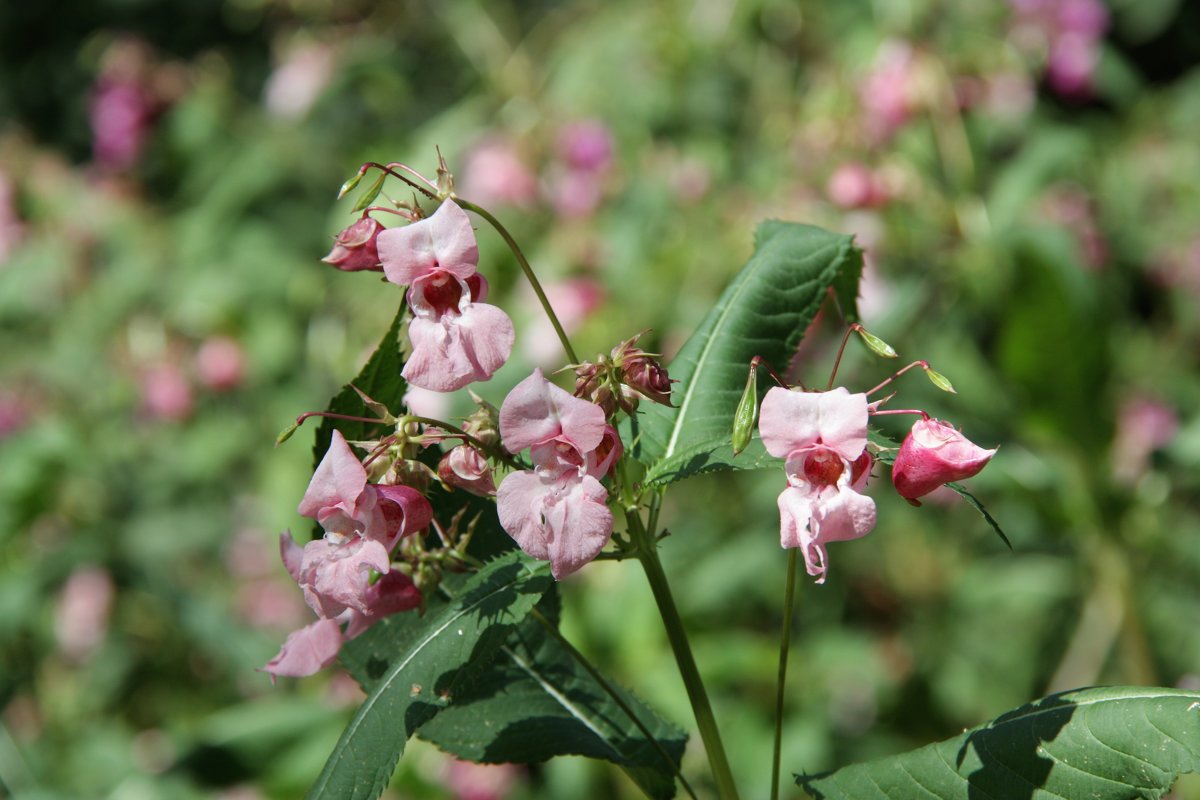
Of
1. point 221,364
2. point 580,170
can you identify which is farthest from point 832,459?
point 221,364

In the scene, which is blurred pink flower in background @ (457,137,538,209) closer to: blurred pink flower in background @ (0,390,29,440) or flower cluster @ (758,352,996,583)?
blurred pink flower in background @ (0,390,29,440)

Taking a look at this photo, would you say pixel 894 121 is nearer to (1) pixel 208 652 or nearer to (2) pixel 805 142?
(2) pixel 805 142

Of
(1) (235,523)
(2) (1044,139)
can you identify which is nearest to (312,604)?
(2) (1044,139)

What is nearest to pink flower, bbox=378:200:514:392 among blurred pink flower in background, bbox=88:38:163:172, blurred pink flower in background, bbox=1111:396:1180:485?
blurred pink flower in background, bbox=1111:396:1180:485

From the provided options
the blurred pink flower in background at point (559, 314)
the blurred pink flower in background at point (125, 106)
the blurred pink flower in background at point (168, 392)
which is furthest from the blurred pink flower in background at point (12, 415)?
the blurred pink flower in background at point (559, 314)

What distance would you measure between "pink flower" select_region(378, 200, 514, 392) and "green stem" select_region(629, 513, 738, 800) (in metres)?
0.15

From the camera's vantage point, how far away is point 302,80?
3.11 meters

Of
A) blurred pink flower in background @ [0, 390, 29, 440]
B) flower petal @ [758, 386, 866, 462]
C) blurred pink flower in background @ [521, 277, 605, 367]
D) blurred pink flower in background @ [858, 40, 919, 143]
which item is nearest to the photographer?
flower petal @ [758, 386, 866, 462]

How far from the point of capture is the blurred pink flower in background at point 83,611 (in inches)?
99.5

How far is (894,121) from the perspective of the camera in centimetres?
201

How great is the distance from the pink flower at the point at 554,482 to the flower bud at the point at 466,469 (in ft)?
0.11

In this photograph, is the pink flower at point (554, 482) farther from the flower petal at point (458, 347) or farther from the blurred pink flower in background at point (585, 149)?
the blurred pink flower in background at point (585, 149)

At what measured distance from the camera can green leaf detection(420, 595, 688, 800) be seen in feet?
2.72

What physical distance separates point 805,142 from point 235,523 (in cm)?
162
